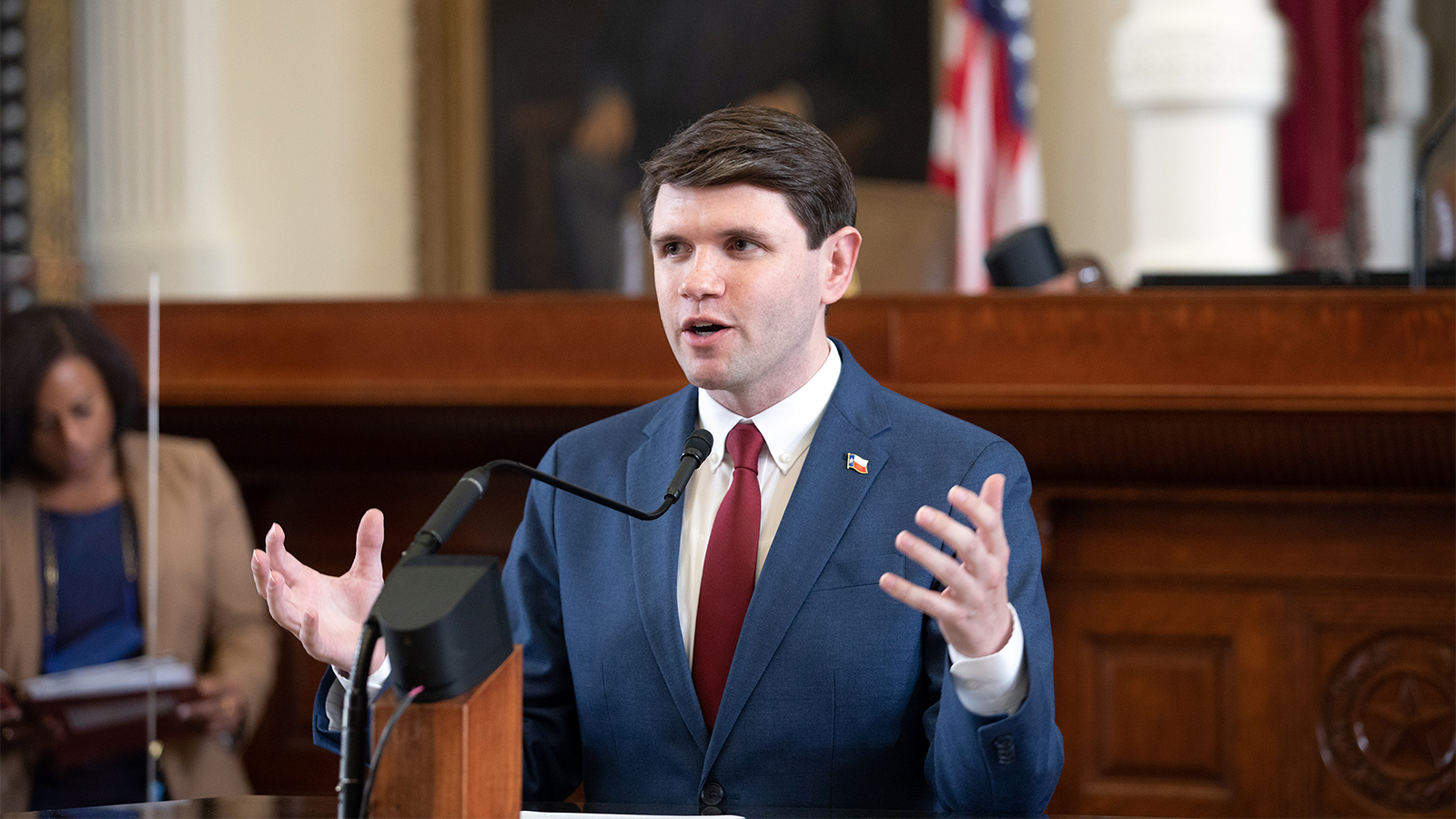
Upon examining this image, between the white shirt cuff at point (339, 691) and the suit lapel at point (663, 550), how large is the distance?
0.30 meters

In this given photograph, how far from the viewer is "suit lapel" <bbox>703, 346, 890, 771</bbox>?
5.18ft

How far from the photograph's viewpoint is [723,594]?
163 centimetres

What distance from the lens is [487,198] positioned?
6.54 metres

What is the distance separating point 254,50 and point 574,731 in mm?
5308

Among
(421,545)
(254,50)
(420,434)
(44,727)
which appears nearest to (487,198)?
(254,50)

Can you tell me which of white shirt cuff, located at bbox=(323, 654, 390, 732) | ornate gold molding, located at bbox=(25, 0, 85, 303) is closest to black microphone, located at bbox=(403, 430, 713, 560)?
white shirt cuff, located at bbox=(323, 654, 390, 732)

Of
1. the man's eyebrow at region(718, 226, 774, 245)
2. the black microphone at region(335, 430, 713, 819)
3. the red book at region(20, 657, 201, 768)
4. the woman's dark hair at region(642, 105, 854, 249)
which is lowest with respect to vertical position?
the red book at region(20, 657, 201, 768)

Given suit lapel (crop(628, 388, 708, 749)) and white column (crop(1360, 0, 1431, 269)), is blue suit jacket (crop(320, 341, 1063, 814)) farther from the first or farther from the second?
white column (crop(1360, 0, 1431, 269))

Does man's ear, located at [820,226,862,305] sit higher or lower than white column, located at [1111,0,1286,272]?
lower

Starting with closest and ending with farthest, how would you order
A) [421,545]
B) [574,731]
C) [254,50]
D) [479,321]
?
[421,545] → [574,731] → [479,321] → [254,50]

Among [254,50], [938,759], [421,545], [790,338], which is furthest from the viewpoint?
[254,50]

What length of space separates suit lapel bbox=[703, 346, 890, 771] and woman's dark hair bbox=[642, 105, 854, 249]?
22 cm

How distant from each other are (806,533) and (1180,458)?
126 centimetres

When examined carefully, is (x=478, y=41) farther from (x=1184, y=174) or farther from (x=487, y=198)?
(x=1184, y=174)
